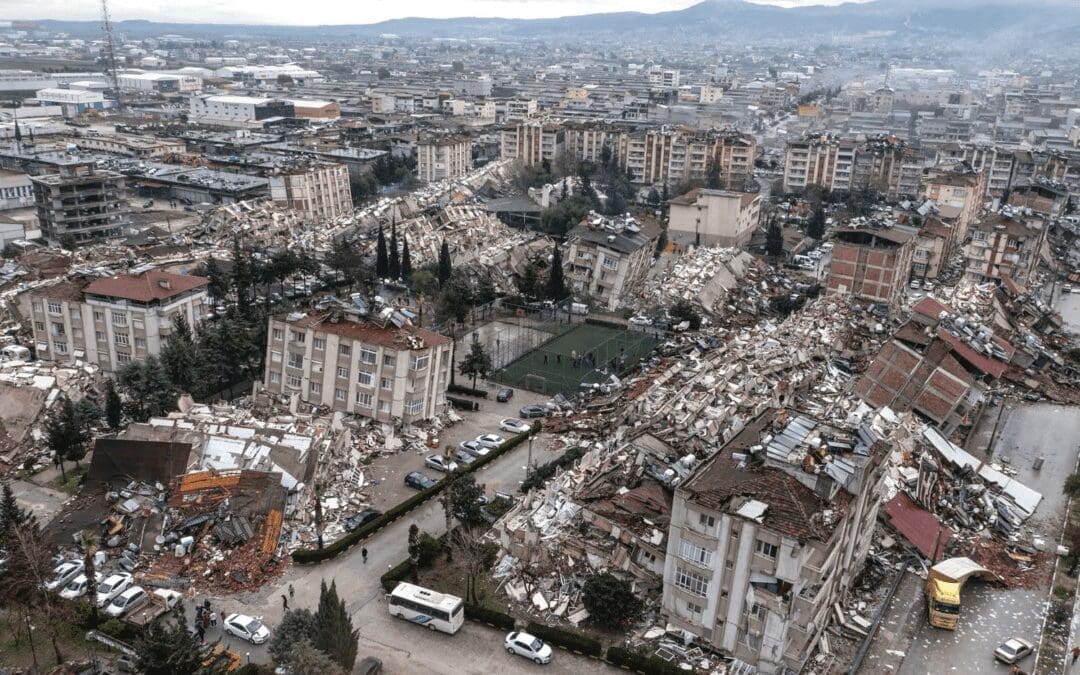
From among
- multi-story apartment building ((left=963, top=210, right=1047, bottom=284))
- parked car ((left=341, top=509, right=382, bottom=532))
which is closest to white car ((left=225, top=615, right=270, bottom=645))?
parked car ((left=341, top=509, right=382, bottom=532))

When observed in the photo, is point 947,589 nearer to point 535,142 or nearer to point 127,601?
point 127,601

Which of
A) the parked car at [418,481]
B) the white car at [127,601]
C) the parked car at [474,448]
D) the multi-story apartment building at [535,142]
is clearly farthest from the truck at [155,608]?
the multi-story apartment building at [535,142]

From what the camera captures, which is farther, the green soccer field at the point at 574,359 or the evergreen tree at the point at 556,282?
the evergreen tree at the point at 556,282

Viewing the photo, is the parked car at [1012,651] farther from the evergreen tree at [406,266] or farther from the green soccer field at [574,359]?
the evergreen tree at [406,266]

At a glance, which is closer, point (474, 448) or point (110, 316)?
point (474, 448)

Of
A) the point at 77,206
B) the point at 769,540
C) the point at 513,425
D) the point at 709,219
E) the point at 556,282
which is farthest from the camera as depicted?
the point at 709,219

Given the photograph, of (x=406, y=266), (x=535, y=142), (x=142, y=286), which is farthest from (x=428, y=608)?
(x=535, y=142)
